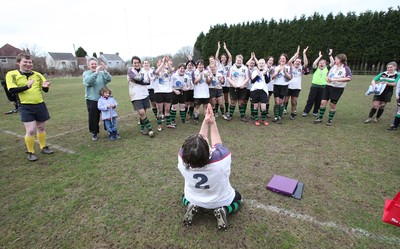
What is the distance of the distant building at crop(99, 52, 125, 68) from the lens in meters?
73.4

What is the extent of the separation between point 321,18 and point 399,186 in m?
34.2

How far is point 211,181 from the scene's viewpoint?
2336mm

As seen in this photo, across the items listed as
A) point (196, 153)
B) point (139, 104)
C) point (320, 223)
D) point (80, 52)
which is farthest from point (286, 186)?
point (80, 52)

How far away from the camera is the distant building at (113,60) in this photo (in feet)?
241

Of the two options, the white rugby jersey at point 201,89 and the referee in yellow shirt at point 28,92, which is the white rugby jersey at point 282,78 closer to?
the white rugby jersey at point 201,89

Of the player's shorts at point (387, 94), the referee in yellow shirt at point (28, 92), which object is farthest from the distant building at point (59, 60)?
the player's shorts at point (387, 94)

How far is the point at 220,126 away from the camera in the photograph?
21.6 ft

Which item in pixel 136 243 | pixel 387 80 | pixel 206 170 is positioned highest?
pixel 387 80

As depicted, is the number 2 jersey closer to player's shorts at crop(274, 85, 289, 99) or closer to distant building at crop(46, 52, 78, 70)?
player's shorts at crop(274, 85, 289, 99)

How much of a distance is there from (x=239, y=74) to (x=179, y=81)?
1.90 m

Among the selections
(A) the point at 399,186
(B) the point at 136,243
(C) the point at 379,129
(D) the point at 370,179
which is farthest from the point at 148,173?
(C) the point at 379,129

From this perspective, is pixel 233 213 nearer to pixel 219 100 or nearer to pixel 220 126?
pixel 220 126

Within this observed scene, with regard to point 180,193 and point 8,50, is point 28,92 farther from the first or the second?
point 8,50

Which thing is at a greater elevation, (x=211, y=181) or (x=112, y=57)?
(x=112, y=57)
